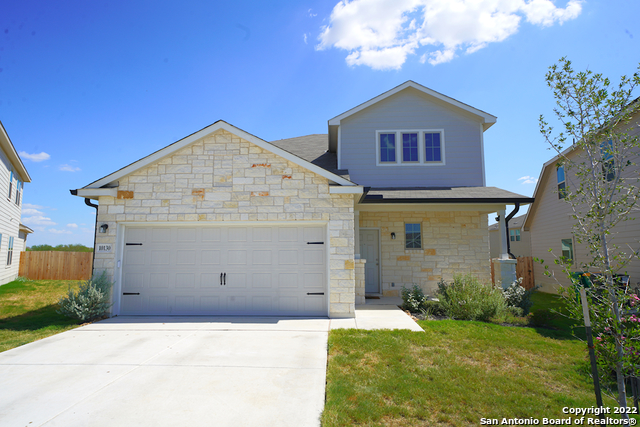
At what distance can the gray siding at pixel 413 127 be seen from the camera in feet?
38.9

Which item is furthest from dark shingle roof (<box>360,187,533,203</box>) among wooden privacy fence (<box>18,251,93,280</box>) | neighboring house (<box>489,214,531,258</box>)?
wooden privacy fence (<box>18,251,93,280</box>)

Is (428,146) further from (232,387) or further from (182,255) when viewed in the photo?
(232,387)

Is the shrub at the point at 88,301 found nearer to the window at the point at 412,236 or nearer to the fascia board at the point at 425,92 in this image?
the fascia board at the point at 425,92

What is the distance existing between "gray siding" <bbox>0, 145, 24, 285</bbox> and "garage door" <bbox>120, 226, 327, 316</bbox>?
11511mm

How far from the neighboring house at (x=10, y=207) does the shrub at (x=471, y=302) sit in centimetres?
1770

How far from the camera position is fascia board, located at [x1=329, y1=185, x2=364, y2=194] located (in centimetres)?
833

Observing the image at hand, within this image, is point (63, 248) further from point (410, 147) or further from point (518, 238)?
point (518, 238)

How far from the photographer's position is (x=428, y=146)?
39.7ft

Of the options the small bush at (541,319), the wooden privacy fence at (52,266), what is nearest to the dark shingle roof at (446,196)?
the small bush at (541,319)

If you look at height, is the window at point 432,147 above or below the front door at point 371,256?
above

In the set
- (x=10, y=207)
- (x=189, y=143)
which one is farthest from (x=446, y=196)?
(x=10, y=207)

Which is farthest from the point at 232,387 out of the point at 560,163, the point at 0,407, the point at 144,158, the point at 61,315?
the point at 61,315

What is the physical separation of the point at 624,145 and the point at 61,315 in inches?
451

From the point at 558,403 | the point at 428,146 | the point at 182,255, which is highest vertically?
the point at 428,146
